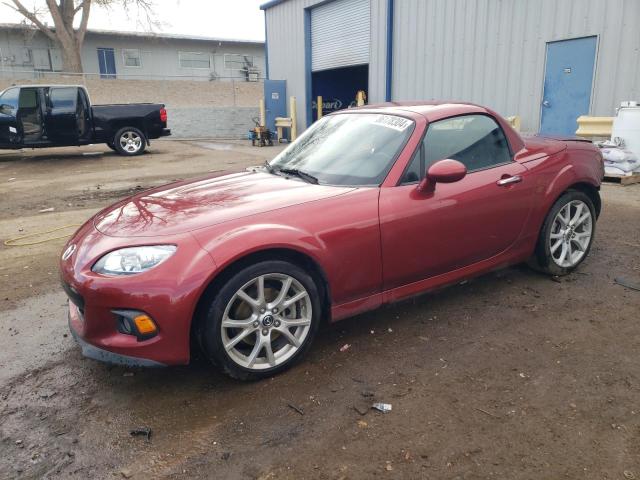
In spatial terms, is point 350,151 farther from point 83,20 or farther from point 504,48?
point 83,20

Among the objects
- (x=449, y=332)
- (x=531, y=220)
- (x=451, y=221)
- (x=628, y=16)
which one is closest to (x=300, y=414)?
(x=449, y=332)

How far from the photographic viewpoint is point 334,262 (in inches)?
113

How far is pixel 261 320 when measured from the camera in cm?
273

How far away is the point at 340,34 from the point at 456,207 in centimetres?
1450

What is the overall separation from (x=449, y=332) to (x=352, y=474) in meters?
1.45

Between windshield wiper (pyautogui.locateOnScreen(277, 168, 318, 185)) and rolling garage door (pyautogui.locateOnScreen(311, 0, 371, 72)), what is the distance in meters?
12.9

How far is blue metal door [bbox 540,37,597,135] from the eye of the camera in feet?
31.3

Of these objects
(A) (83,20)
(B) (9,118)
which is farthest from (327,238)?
(A) (83,20)

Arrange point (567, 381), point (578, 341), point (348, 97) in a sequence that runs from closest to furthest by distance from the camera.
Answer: point (567, 381), point (578, 341), point (348, 97)

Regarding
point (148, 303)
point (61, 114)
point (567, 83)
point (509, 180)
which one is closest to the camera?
point (148, 303)

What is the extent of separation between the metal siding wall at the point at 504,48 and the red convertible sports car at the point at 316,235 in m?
6.51

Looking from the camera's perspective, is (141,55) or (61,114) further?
(141,55)

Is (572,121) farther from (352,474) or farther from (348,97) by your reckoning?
(348,97)

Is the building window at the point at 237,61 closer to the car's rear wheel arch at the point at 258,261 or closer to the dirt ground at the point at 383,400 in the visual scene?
the dirt ground at the point at 383,400
